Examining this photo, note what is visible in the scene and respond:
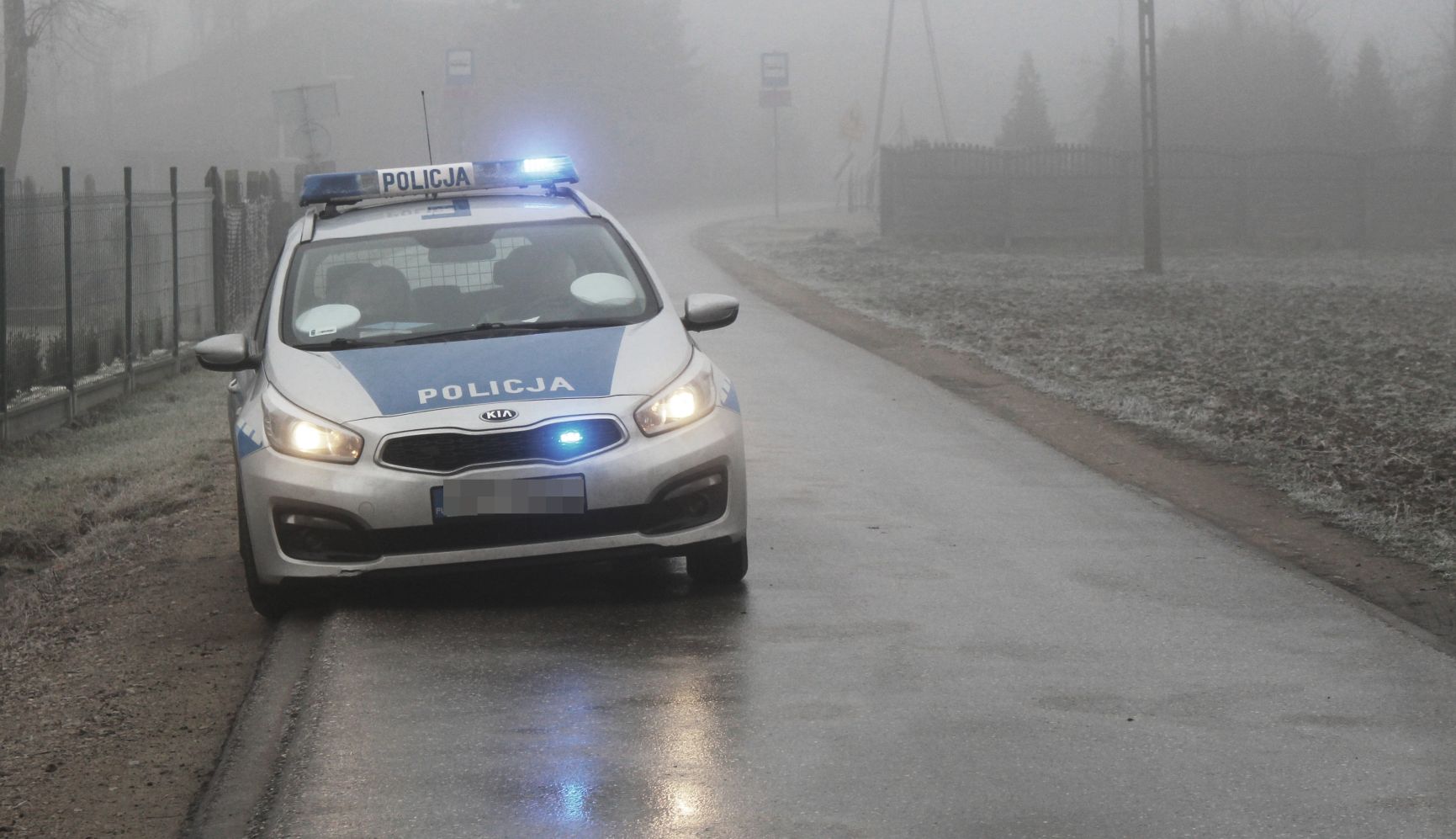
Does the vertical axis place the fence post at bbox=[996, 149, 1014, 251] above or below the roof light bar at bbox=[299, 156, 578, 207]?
above

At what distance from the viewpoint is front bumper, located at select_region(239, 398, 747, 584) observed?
6.17m

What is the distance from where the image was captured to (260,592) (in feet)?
21.5

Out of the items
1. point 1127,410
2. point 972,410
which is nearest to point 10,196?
point 972,410

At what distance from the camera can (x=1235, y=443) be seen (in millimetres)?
10695

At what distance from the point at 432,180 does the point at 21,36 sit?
123ft

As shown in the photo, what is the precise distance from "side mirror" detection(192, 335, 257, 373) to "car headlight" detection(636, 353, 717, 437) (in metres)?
1.74

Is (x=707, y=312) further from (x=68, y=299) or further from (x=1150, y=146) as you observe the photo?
(x=1150, y=146)

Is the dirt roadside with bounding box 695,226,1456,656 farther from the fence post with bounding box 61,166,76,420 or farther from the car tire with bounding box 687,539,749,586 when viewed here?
the fence post with bounding box 61,166,76,420

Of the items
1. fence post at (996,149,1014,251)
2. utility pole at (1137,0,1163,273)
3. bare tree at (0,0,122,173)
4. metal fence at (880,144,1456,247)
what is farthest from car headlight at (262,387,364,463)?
bare tree at (0,0,122,173)

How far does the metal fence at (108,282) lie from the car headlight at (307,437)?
621 cm

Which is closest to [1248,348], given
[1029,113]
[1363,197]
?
[1363,197]

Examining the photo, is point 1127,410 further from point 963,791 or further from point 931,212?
point 931,212

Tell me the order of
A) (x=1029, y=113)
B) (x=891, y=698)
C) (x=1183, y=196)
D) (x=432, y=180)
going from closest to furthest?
(x=891, y=698)
(x=432, y=180)
(x=1183, y=196)
(x=1029, y=113)

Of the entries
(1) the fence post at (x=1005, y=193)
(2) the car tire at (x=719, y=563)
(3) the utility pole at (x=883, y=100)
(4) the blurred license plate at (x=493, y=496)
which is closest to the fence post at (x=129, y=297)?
(2) the car tire at (x=719, y=563)
